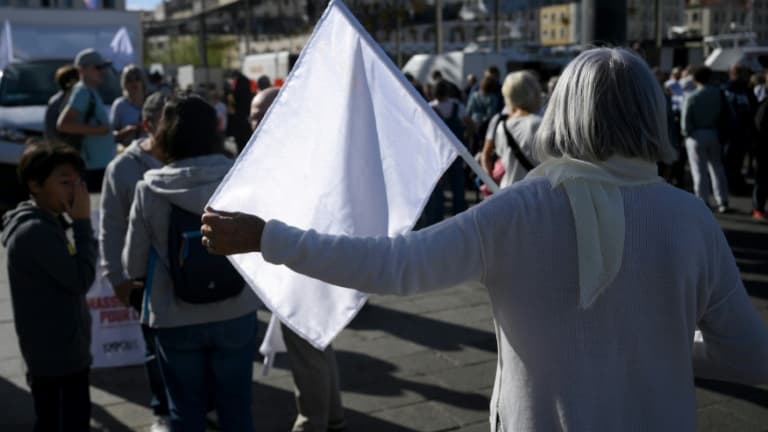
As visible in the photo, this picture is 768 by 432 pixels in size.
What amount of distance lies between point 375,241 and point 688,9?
145 metres

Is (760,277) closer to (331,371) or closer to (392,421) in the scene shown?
(392,421)

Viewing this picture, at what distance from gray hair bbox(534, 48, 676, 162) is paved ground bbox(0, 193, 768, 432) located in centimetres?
251

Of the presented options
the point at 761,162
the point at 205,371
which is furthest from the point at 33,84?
the point at 205,371

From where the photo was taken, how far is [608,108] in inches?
70.6

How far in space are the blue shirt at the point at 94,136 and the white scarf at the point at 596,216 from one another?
19.0 feet

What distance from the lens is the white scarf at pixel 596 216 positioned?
68.9 inches

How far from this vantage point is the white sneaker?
3.98 meters

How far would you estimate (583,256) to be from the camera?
1.75 m

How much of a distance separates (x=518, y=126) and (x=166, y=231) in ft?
9.72

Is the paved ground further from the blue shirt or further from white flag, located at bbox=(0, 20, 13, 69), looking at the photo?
white flag, located at bbox=(0, 20, 13, 69)

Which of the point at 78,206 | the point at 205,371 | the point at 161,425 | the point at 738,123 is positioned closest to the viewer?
the point at 205,371

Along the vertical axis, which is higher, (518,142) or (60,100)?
(60,100)

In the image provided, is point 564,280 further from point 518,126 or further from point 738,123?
point 738,123

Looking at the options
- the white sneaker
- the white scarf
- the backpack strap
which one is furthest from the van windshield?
the white scarf
